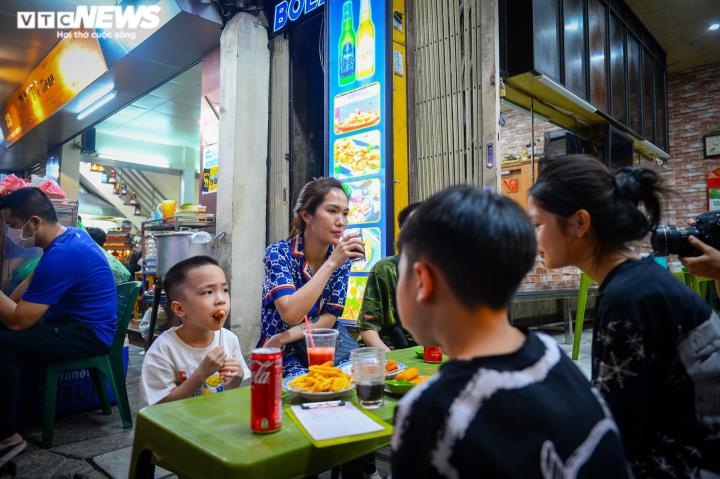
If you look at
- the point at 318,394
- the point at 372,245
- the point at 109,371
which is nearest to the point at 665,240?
the point at 318,394

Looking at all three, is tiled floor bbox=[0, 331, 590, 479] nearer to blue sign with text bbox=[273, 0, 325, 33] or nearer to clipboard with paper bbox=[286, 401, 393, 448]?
clipboard with paper bbox=[286, 401, 393, 448]

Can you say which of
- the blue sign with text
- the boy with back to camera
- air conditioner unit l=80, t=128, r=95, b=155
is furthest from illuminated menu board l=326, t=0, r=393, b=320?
air conditioner unit l=80, t=128, r=95, b=155

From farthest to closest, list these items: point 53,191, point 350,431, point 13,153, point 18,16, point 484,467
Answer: point 13,153, point 18,16, point 53,191, point 350,431, point 484,467

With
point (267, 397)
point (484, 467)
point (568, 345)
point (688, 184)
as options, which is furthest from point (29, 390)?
point (688, 184)

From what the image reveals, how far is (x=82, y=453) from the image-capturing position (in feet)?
8.69

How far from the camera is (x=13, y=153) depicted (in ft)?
36.5

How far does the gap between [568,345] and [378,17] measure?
4.23 meters

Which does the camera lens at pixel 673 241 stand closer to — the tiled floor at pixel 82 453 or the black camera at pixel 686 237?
the black camera at pixel 686 237

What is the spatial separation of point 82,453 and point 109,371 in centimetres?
58

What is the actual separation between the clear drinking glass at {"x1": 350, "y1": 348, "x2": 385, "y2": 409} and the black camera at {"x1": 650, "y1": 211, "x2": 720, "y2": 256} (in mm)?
1104

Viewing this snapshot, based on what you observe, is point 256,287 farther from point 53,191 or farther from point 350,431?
point 350,431

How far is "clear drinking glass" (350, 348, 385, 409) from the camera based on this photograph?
1241 mm

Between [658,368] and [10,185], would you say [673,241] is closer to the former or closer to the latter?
[658,368]

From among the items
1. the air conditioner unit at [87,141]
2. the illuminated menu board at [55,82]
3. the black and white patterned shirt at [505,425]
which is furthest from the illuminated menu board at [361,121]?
the air conditioner unit at [87,141]
